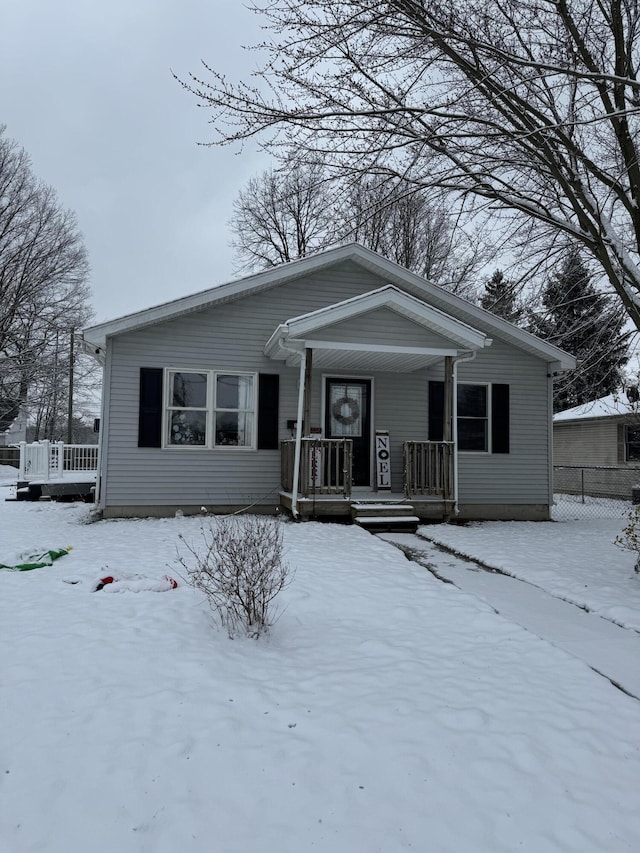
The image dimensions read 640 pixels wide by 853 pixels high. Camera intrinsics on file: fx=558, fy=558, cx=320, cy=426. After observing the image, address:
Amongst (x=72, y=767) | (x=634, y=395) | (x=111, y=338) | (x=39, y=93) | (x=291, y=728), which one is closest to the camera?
(x=72, y=767)

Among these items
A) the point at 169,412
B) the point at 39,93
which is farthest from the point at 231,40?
the point at 39,93

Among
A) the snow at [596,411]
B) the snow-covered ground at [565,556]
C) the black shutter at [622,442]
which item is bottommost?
the snow-covered ground at [565,556]

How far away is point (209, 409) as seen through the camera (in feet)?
31.7

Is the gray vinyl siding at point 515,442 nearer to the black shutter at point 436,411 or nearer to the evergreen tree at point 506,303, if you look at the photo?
the black shutter at point 436,411

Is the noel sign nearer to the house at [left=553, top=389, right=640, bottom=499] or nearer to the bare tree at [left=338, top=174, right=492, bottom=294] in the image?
the bare tree at [left=338, top=174, right=492, bottom=294]

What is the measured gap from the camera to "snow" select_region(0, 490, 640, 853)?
213 cm

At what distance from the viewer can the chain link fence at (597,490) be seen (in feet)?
46.0

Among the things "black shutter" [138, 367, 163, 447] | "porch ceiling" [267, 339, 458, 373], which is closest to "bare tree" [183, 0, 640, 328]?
"porch ceiling" [267, 339, 458, 373]

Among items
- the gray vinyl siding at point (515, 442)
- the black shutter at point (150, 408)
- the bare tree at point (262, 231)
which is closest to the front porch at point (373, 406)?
the gray vinyl siding at point (515, 442)

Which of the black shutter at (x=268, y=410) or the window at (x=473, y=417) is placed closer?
the black shutter at (x=268, y=410)

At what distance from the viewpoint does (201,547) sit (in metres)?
6.79

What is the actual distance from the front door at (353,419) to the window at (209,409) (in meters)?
1.41

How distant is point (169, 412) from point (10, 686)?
6698 mm

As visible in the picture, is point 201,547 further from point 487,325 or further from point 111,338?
point 487,325
